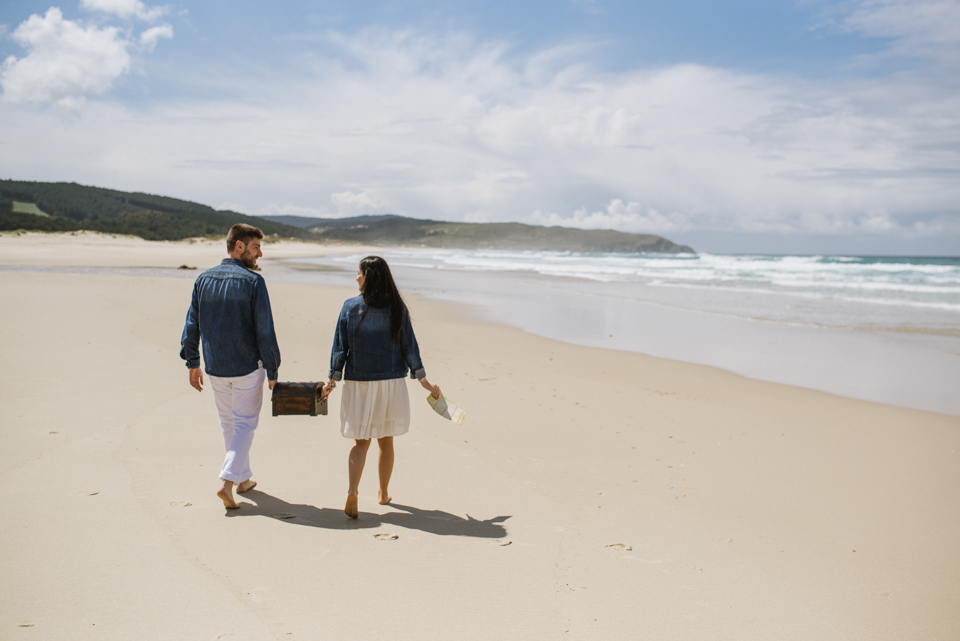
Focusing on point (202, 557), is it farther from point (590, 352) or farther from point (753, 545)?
point (590, 352)

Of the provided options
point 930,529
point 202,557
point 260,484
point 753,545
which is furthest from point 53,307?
point 930,529

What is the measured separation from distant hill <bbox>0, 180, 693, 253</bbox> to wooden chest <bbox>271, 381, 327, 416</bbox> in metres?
55.7

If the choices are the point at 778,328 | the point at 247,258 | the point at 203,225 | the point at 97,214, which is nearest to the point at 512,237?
the point at 203,225

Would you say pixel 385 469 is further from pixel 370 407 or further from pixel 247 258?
pixel 247 258

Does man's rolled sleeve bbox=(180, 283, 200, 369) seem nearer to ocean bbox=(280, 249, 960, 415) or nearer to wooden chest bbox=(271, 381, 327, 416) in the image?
wooden chest bbox=(271, 381, 327, 416)

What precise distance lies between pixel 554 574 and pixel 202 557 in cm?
184

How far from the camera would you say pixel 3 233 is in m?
42.8

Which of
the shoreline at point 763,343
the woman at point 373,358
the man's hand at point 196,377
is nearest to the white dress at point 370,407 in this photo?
the woman at point 373,358

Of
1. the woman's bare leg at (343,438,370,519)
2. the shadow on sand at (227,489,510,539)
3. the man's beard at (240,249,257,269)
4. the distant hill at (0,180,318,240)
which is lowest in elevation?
the shadow on sand at (227,489,510,539)

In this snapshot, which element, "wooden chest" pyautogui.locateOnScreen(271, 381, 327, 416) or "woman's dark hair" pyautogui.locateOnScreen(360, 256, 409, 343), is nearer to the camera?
"woman's dark hair" pyautogui.locateOnScreen(360, 256, 409, 343)

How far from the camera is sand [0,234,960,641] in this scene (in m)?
2.61

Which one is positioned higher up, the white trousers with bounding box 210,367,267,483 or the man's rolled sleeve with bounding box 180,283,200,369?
the man's rolled sleeve with bounding box 180,283,200,369

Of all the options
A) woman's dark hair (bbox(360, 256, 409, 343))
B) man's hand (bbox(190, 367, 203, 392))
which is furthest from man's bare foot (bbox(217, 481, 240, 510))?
woman's dark hair (bbox(360, 256, 409, 343))

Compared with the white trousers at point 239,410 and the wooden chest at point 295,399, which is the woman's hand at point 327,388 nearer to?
the wooden chest at point 295,399
